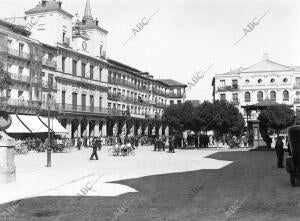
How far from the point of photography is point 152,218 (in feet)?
26.7

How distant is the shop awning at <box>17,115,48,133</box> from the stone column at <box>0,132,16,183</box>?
1035 inches

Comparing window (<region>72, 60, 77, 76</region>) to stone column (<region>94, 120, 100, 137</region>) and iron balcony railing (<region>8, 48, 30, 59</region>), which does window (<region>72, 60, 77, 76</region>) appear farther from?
iron balcony railing (<region>8, 48, 30, 59</region>)

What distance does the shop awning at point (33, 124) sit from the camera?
39950 mm

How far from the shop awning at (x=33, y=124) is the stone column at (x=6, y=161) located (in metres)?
26.3

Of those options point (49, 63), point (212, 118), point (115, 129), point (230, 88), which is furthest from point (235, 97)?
point (49, 63)

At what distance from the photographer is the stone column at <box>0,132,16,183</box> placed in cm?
1317

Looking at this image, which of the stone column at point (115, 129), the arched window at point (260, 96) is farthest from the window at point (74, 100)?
the arched window at point (260, 96)

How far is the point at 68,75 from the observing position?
1941 inches

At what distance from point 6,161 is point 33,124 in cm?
2805

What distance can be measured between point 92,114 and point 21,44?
46.0 feet

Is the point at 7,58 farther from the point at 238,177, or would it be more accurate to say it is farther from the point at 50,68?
the point at 238,177

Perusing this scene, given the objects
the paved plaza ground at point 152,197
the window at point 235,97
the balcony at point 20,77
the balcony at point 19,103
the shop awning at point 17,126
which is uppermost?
the window at point 235,97

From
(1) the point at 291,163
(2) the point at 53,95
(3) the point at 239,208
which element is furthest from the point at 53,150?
(3) the point at 239,208

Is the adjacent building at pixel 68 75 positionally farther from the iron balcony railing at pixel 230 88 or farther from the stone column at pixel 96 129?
the iron balcony railing at pixel 230 88
